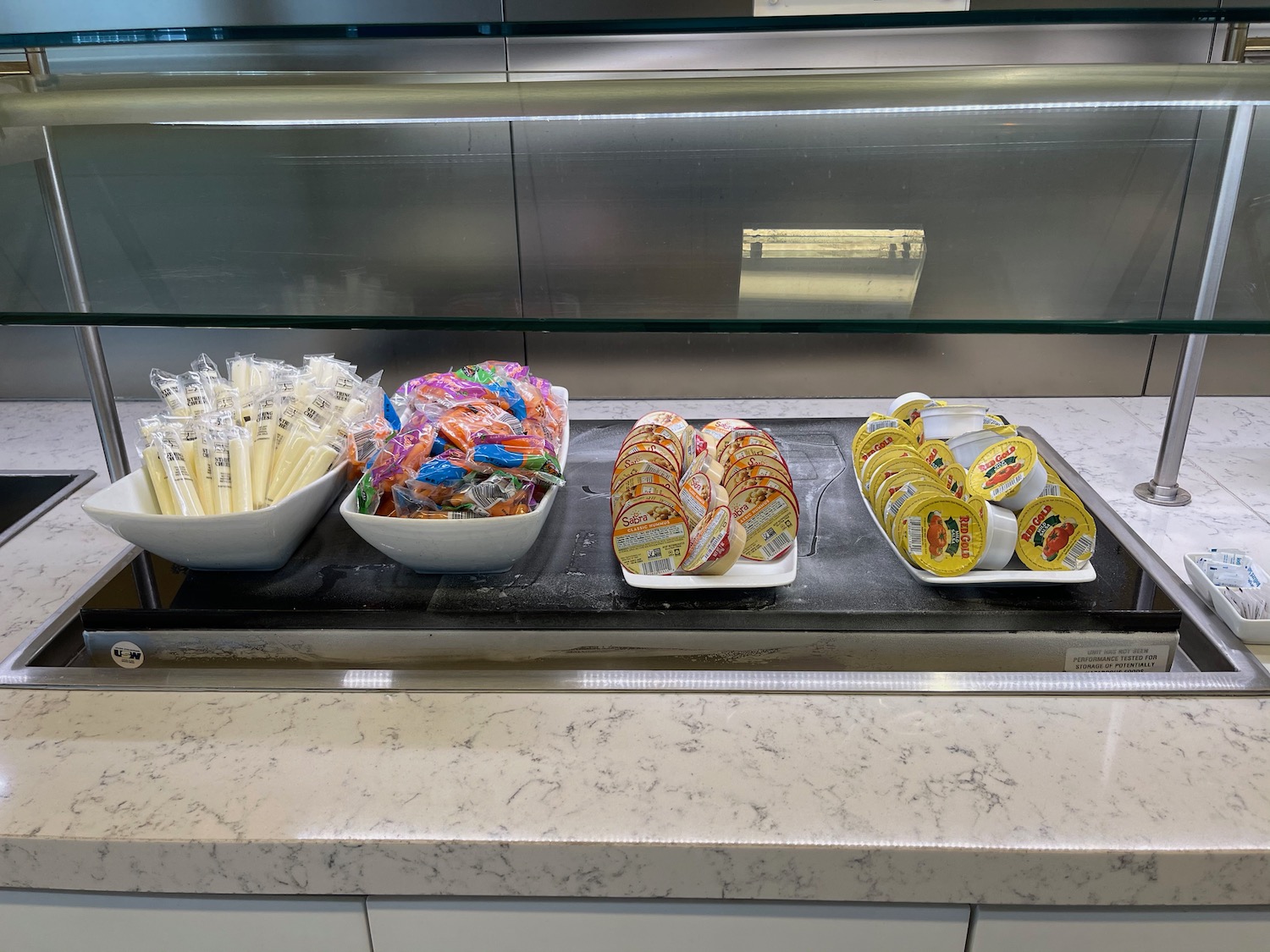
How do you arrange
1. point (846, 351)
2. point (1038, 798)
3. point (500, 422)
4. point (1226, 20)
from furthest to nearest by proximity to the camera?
1. point (846, 351)
2. point (500, 422)
3. point (1226, 20)
4. point (1038, 798)

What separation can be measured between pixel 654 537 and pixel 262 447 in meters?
0.40

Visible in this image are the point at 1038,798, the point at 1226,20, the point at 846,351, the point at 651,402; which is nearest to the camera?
the point at 1038,798

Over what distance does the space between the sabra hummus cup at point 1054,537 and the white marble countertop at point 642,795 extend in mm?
135

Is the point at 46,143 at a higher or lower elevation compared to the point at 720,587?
higher

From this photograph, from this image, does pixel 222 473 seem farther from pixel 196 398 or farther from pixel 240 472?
pixel 196 398

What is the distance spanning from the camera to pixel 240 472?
862mm

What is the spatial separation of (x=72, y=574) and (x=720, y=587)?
0.68 metres

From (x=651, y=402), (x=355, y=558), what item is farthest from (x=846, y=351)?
(x=355, y=558)

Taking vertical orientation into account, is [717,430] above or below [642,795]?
above

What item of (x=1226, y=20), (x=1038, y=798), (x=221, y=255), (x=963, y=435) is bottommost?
(x=1038, y=798)

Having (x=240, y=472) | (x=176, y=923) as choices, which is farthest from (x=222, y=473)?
(x=176, y=923)

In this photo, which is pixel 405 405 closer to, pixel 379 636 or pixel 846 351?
pixel 379 636

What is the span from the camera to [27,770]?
71 centimetres

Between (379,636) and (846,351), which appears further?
(846,351)
